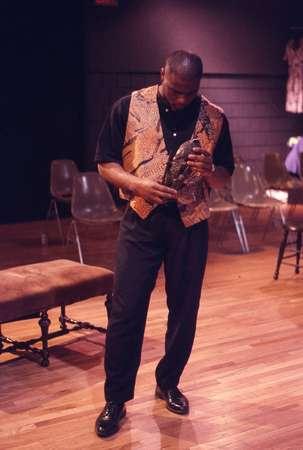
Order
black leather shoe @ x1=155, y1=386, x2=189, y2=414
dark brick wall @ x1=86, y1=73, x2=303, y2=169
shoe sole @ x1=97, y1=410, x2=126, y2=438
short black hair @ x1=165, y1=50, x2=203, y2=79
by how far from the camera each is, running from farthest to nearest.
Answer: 1. dark brick wall @ x1=86, y1=73, x2=303, y2=169
2. black leather shoe @ x1=155, y1=386, x2=189, y2=414
3. shoe sole @ x1=97, y1=410, x2=126, y2=438
4. short black hair @ x1=165, y1=50, x2=203, y2=79

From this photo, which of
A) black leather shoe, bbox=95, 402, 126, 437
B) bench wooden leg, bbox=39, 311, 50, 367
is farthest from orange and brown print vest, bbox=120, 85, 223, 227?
bench wooden leg, bbox=39, 311, 50, 367

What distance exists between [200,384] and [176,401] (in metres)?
0.38

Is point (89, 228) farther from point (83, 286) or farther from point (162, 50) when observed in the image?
point (83, 286)

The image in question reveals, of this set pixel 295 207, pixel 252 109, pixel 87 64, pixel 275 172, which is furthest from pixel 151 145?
pixel 252 109

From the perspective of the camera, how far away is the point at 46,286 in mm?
3770

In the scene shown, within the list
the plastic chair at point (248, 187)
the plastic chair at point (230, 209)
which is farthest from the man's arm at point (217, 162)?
the plastic chair at point (248, 187)

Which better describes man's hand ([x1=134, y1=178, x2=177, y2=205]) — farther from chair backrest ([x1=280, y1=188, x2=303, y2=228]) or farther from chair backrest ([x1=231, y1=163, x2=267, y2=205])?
chair backrest ([x1=231, y1=163, x2=267, y2=205])

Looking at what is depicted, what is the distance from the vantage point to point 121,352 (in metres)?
3.01

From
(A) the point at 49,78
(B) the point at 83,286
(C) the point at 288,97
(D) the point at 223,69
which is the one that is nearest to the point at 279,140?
(C) the point at 288,97

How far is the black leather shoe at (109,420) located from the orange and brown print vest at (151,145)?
0.88 m

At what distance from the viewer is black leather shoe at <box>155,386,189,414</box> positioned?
3307mm

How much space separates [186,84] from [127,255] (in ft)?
2.50

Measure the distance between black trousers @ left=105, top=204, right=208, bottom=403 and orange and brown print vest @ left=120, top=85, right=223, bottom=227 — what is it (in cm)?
5

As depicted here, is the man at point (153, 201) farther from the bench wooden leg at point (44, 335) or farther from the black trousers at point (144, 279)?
the bench wooden leg at point (44, 335)
